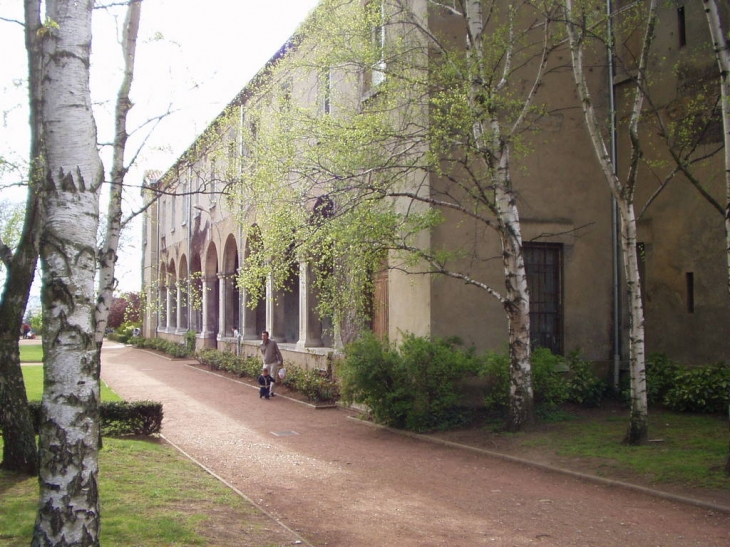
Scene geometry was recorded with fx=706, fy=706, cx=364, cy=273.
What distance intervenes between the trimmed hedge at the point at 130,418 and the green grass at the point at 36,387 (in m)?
2.84

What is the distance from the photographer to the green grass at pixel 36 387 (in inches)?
648

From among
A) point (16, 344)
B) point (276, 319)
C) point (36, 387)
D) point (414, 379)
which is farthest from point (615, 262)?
point (36, 387)

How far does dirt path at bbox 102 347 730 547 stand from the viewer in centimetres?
676

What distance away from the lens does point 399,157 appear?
12156 mm

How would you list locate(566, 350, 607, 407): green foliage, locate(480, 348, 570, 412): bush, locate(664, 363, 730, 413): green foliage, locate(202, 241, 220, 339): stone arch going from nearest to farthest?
locate(480, 348, 570, 412): bush < locate(664, 363, 730, 413): green foliage < locate(566, 350, 607, 407): green foliage < locate(202, 241, 220, 339): stone arch

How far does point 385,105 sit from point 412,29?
1521 millimetres

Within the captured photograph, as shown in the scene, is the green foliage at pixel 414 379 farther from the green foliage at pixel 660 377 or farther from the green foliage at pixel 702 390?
the green foliage at pixel 702 390

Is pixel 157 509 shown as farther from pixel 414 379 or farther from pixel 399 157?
pixel 399 157

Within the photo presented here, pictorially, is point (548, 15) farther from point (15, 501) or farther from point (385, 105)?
point (15, 501)

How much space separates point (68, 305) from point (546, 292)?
40.2 feet

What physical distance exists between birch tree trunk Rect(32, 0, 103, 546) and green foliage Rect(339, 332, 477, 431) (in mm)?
8302

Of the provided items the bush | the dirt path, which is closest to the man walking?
the dirt path

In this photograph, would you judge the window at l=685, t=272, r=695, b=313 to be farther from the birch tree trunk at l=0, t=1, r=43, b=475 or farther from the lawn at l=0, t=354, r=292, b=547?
the birch tree trunk at l=0, t=1, r=43, b=475

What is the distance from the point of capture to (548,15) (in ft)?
35.3
